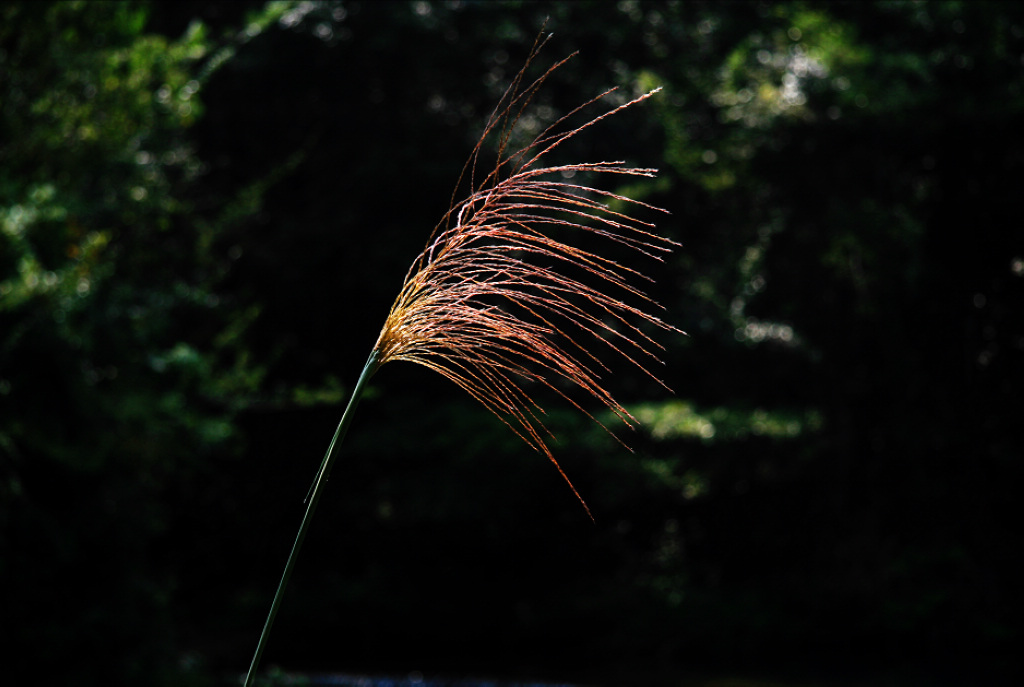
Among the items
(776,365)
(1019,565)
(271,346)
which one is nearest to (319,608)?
(271,346)

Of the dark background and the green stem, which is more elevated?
the dark background

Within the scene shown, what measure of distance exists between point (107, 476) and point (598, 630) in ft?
16.0

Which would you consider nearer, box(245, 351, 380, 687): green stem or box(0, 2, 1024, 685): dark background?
box(245, 351, 380, 687): green stem

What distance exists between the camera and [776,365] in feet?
27.6

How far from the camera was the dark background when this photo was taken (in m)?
6.75

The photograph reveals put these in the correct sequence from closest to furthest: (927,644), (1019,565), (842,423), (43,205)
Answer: (43,205) < (1019,565) < (927,644) < (842,423)

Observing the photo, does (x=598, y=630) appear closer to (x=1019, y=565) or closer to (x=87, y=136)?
(x=1019, y=565)

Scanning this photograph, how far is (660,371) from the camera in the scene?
8.34 m

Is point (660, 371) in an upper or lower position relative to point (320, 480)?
upper

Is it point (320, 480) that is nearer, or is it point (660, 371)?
point (320, 480)

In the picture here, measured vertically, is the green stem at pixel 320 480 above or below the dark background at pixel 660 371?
below

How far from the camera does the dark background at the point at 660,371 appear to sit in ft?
22.1

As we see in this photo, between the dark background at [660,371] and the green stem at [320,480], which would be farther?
the dark background at [660,371]

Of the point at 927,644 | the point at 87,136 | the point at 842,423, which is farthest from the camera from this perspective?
the point at 842,423
